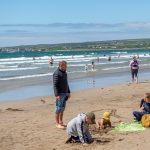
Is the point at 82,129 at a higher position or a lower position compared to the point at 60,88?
lower

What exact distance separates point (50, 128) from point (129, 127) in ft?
6.43

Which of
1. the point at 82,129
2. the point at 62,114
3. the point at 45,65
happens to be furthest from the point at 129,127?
the point at 45,65

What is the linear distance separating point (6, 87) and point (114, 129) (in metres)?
15.6

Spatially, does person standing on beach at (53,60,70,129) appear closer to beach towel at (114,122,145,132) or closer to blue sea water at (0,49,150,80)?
beach towel at (114,122,145,132)

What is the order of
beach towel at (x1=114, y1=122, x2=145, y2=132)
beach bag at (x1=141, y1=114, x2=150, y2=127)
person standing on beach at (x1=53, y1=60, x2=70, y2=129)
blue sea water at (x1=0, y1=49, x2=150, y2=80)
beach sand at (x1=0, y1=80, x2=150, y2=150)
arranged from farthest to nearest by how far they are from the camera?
1. blue sea water at (x1=0, y1=49, x2=150, y2=80)
2. person standing on beach at (x1=53, y1=60, x2=70, y2=129)
3. beach bag at (x1=141, y1=114, x2=150, y2=127)
4. beach towel at (x1=114, y1=122, x2=145, y2=132)
5. beach sand at (x1=0, y1=80, x2=150, y2=150)

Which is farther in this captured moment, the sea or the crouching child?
the sea

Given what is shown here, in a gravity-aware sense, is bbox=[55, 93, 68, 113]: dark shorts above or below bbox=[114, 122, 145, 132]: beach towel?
above

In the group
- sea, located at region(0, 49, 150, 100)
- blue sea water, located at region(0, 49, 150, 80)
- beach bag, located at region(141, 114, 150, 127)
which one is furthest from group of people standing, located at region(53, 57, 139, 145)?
blue sea water, located at region(0, 49, 150, 80)

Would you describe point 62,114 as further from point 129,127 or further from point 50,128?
point 129,127

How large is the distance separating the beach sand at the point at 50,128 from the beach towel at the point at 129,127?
0.82ft

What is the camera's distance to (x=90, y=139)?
929cm

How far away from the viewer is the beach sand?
9109 mm

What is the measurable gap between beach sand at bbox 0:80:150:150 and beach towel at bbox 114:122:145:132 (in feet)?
0.82

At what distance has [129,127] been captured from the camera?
411 inches
